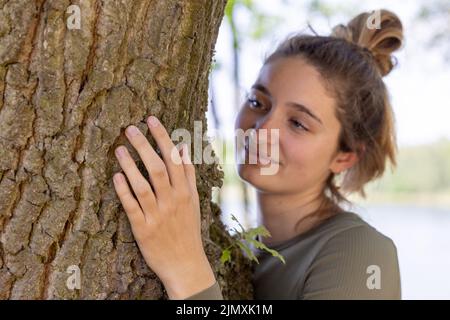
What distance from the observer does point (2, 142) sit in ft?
3.90

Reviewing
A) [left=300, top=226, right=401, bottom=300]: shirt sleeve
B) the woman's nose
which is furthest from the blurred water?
[left=300, top=226, right=401, bottom=300]: shirt sleeve

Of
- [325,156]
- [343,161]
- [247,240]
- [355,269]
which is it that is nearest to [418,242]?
[343,161]

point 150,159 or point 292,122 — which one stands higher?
point 292,122

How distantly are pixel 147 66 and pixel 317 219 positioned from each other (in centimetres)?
104

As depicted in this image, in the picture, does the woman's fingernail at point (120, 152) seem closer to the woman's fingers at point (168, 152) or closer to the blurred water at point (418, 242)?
the woman's fingers at point (168, 152)

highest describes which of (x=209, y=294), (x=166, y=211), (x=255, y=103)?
(x=255, y=103)

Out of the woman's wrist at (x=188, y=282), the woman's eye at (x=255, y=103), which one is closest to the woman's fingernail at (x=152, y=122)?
the woman's wrist at (x=188, y=282)

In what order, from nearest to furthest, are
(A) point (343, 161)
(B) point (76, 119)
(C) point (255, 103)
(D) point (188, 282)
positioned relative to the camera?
(B) point (76, 119) < (D) point (188, 282) < (C) point (255, 103) < (A) point (343, 161)

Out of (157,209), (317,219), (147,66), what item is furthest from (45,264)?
(317,219)

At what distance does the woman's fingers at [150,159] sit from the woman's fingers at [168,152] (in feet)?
0.07

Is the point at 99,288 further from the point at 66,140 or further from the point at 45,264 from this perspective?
the point at 66,140

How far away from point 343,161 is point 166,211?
1081mm

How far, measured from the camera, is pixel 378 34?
225cm

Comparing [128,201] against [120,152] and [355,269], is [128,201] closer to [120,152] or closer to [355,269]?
[120,152]
